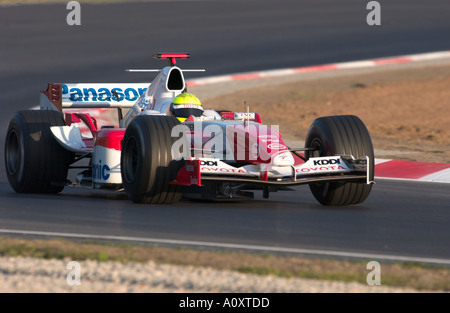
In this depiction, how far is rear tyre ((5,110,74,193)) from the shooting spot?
11867 mm

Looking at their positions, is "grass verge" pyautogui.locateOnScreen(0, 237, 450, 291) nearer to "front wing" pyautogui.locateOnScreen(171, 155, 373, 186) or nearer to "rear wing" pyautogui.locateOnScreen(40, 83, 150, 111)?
"front wing" pyautogui.locateOnScreen(171, 155, 373, 186)

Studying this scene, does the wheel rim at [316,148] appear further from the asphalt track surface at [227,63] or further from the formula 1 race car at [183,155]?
the asphalt track surface at [227,63]

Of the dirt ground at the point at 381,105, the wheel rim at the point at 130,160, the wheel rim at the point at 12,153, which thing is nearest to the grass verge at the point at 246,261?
the wheel rim at the point at 130,160

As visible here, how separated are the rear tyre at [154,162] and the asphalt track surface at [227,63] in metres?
0.16

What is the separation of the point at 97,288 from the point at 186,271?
802 millimetres

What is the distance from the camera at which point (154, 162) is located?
1027cm

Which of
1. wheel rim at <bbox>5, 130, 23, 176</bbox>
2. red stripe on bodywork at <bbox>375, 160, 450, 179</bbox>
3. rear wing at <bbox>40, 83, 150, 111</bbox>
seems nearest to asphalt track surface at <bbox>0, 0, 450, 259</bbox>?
wheel rim at <bbox>5, 130, 23, 176</bbox>

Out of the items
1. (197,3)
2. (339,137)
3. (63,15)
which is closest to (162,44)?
(63,15)

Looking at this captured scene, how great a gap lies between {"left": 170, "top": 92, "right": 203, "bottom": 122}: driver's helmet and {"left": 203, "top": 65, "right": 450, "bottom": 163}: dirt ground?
200 inches

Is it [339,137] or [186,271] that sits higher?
[339,137]

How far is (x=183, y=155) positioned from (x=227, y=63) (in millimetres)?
15861
